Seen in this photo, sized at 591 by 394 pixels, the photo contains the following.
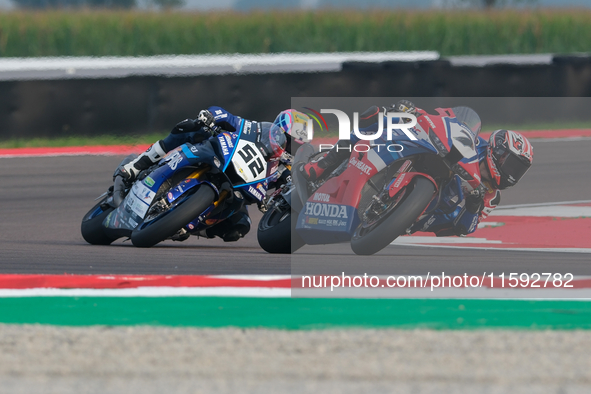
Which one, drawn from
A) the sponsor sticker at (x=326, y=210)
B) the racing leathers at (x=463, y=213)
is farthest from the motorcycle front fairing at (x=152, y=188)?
the racing leathers at (x=463, y=213)

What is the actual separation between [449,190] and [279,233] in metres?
1.35

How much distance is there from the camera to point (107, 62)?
A: 18.0m

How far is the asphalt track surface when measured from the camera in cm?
650

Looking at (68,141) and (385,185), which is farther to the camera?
(68,141)

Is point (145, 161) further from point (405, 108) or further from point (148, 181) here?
point (405, 108)

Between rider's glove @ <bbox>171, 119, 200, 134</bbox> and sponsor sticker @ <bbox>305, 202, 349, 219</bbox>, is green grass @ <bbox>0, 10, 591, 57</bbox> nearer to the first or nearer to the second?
rider's glove @ <bbox>171, 119, 200, 134</bbox>

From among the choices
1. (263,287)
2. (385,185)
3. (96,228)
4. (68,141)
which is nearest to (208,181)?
(96,228)

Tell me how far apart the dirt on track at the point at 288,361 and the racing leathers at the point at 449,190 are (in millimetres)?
2163

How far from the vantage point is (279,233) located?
732cm

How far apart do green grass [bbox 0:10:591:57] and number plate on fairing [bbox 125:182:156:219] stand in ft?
57.7

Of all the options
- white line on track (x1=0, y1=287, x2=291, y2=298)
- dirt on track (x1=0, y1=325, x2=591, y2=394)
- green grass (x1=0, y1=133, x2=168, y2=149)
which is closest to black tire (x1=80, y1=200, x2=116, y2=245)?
white line on track (x1=0, y1=287, x2=291, y2=298)

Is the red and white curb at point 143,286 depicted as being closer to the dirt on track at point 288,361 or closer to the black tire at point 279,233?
the dirt on track at point 288,361

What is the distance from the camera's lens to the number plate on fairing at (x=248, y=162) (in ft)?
23.8

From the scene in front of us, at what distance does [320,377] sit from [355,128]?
3.21 meters
